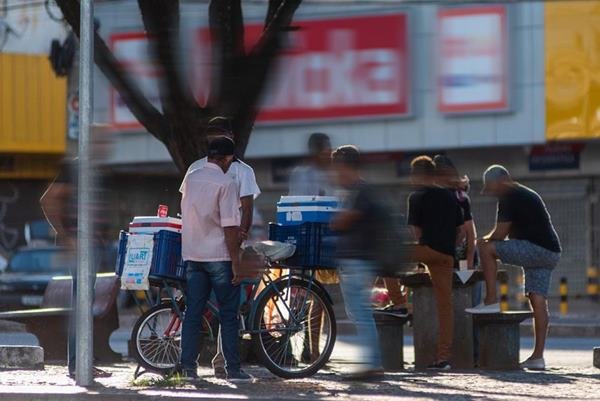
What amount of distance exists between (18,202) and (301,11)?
899 centimetres

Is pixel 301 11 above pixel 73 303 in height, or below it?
above

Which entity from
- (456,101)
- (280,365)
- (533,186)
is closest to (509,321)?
(280,365)

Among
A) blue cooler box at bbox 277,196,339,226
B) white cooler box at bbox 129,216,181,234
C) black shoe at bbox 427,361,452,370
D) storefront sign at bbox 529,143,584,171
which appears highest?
storefront sign at bbox 529,143,584,171

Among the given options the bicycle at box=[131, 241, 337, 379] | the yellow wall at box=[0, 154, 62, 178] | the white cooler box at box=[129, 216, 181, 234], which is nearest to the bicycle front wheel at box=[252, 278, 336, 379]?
the bicycle at box=[131, 241, 337, 379]

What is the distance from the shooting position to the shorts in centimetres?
1128

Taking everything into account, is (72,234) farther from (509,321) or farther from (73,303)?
(509,321)

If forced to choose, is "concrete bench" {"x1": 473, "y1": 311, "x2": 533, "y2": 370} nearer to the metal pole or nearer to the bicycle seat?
the bicycle seat

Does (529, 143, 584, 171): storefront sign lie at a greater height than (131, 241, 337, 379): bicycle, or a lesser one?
greater

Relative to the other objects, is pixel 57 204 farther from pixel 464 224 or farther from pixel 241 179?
pixel 464 224

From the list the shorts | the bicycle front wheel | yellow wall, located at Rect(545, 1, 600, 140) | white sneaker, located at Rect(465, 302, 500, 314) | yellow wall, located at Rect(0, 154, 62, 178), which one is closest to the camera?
the bicycle front wheel

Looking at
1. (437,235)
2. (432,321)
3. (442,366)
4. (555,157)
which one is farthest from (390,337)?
(555,157)

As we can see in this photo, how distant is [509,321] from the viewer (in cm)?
1160

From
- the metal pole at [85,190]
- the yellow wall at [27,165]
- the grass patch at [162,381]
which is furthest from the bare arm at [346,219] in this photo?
the yellow wall at [27,165]

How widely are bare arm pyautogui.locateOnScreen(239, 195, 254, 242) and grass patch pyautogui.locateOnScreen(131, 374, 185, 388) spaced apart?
1.05 metres
